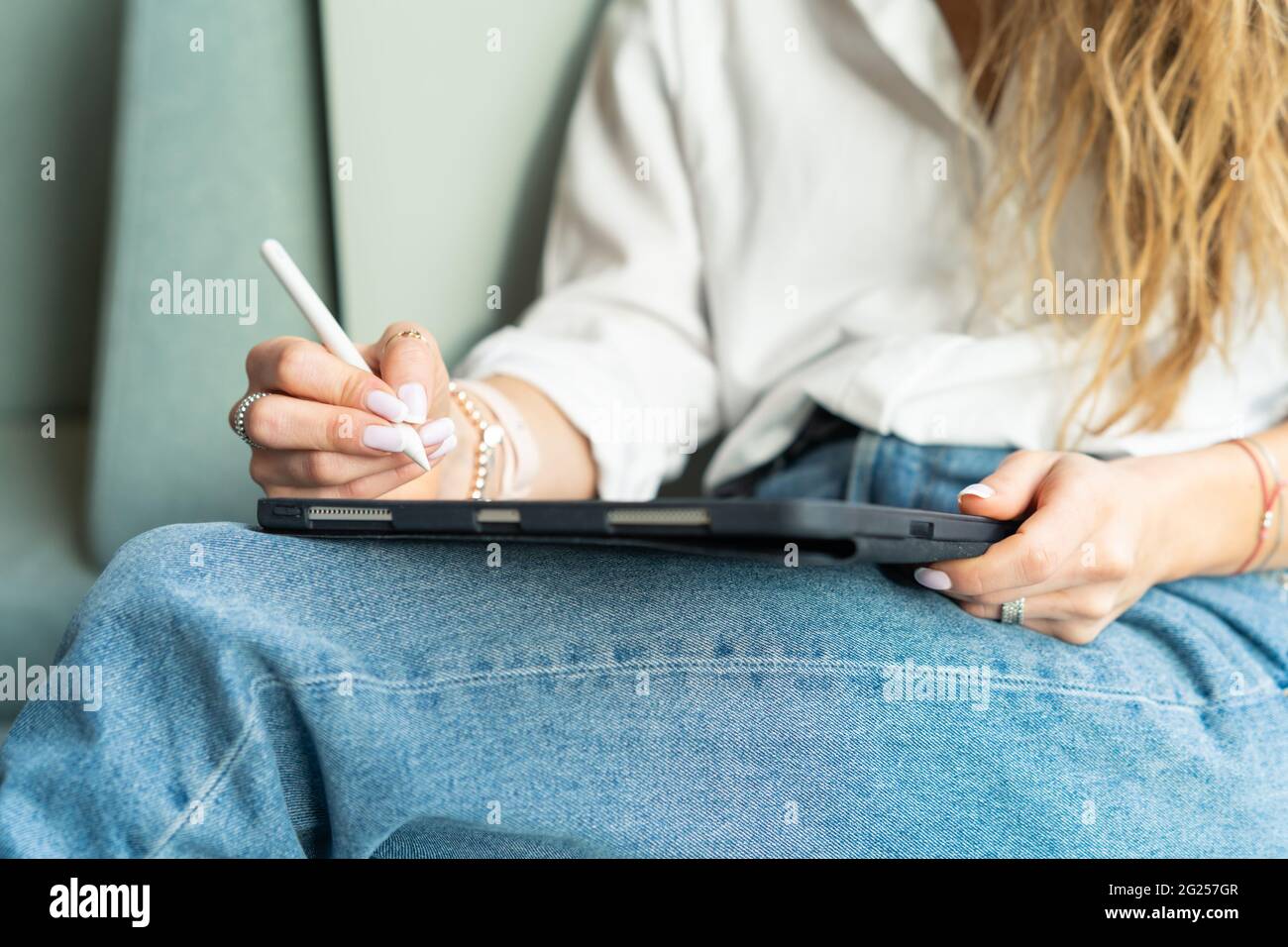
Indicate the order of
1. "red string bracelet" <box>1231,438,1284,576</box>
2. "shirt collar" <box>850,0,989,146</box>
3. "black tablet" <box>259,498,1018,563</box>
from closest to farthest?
1. "black tablet" <box>259,498,1018,563</box>
2. "red string bracelet" <box>1231,438,1284,576</box>
3. "shirt collar" <box>850,0,989,146</box>

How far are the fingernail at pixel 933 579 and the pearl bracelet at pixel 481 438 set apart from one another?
295mm

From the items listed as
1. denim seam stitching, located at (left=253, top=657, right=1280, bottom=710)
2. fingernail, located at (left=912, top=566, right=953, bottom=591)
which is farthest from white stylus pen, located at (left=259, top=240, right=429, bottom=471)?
fingernail, located at (left=912, top=566, right=953, bottom=591)

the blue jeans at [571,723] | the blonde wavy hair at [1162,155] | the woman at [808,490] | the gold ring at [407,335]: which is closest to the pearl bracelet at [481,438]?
the woman at [808,490]

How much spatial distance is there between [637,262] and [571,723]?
479 mm

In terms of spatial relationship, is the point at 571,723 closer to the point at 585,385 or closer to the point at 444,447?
the point at 444,447

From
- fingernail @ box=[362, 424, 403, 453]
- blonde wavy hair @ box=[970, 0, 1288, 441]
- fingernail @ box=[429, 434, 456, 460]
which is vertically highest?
blonde wavy hair @ box=[970, 0, 1288, 441]

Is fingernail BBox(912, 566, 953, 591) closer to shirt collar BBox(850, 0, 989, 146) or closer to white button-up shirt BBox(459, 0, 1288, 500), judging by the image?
white button-up shirt BBox(459, 0, 1288, 500)

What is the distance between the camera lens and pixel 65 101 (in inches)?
42.0

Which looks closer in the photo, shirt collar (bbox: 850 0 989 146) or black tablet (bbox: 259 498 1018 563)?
black tablet (bbox: 259 498 1018 563)

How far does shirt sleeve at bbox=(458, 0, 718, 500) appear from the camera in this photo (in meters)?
0.82

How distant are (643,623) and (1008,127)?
48cm

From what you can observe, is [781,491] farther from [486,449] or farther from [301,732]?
[301,732]

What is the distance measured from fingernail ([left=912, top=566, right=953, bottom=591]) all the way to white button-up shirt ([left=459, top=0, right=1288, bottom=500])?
21cm

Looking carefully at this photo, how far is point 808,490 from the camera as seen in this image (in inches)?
29.0
